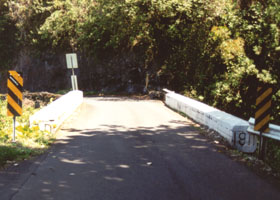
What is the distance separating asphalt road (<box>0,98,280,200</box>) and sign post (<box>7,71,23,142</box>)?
132cm

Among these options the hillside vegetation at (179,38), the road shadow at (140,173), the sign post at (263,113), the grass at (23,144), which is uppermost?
the hillside vegetation at (179,38)

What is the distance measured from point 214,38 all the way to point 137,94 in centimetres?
985

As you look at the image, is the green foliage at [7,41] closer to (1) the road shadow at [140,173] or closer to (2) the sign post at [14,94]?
(2) the sign post at [14,94]

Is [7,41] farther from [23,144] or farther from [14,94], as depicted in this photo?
[23,144]

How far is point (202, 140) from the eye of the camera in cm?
883

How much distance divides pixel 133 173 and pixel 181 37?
2187cm

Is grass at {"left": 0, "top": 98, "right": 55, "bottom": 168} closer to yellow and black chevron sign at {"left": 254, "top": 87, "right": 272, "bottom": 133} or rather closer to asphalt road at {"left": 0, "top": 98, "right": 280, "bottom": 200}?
asphalt road at {"left": 0, "top": 98, "right": 280, "bottom": 200}

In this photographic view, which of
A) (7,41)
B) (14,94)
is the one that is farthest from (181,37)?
(7,41)

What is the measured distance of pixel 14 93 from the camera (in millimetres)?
8219

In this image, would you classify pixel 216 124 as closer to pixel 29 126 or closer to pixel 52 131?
pixel 52 131

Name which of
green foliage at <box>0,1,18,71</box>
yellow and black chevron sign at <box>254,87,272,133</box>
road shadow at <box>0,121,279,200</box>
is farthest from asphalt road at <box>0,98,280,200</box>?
green foliage at <box>0,1,18,71</box>

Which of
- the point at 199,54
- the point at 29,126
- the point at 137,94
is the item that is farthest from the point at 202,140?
the point at 137,94

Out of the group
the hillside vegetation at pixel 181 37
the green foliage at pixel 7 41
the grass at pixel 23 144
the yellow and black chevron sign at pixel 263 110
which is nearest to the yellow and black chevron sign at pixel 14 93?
the grass at pixel 23 144

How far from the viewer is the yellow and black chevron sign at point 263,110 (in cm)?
683
